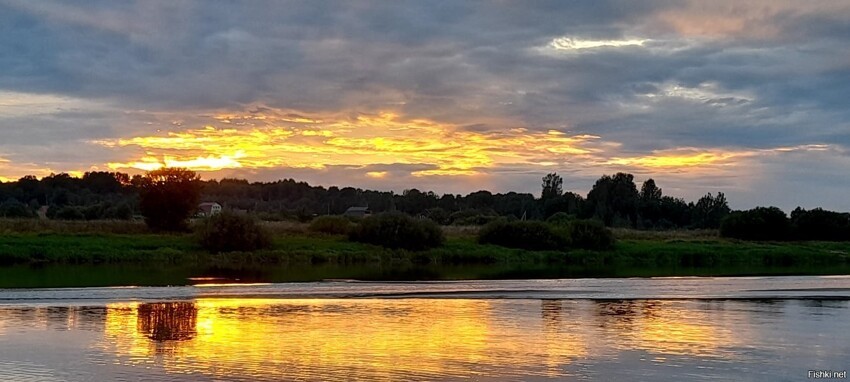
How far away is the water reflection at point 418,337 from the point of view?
18.2 meters

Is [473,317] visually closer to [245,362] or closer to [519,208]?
A: [245,362]

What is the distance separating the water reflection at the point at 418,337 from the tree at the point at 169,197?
38.6 m

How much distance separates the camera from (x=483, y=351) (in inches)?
804

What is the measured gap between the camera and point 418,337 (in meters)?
22.7

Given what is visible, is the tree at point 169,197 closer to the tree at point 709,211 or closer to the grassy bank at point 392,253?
the grassy bank at point 392,253

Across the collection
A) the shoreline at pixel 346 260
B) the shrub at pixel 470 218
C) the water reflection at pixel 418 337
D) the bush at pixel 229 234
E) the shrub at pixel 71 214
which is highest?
the shrub at pixel 470 218

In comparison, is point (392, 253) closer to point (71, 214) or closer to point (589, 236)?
point (589, 236)

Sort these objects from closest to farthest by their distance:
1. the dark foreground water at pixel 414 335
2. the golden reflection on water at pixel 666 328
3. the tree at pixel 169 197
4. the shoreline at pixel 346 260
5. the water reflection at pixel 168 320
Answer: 1. the dark foreground water at pixel 414 335
2. the golden reflection on water at pixel 666 328
3. the water reflection at pixel 168 320
4. the shoreline at pixel 346 260
5. the tree at pixel 169 197

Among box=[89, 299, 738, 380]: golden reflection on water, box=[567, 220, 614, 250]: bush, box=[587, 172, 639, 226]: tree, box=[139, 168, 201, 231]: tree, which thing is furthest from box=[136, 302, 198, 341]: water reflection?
box=[587, 172, 639, 226]: tree

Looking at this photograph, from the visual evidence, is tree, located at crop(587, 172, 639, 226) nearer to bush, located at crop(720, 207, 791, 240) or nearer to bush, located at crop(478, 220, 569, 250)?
bush, located at crop(720, 207, 791, 240)

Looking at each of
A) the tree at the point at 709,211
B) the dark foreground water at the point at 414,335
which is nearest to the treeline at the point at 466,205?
the tree at the point at 709,211

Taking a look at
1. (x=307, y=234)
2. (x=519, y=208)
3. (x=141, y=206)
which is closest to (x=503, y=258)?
(x=307, y=234)

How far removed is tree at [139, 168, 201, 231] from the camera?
6944 cm

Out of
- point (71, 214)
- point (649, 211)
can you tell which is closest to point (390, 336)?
point (71, 214)
